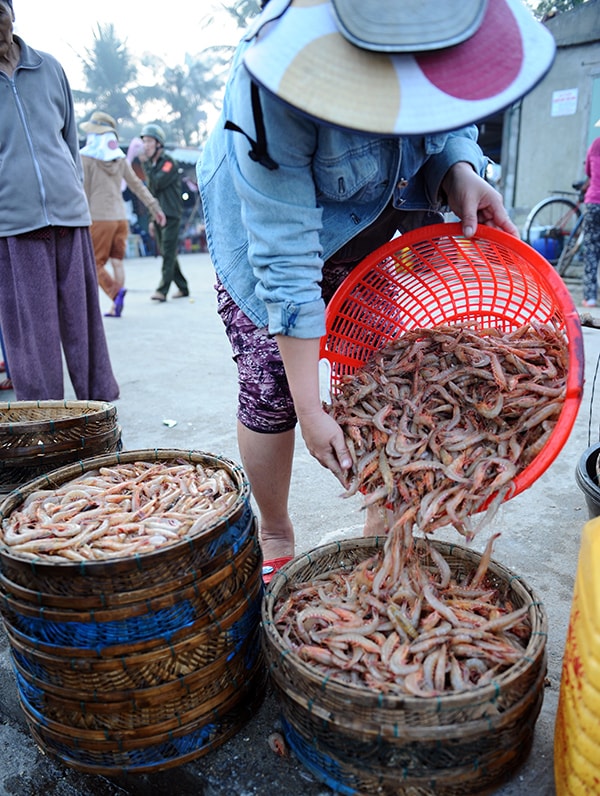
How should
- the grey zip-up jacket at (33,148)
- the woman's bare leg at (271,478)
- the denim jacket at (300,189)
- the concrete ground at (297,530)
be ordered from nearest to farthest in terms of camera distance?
the denim jacket at (300,189)
the concrete ground at (297,530)
the woman's bare leg at (271,478)
the grey zip-up jacket at (33,148)

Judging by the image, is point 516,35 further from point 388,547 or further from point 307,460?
point 307,460

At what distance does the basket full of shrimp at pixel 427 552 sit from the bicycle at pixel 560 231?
908cm

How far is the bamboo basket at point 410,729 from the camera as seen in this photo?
1.55 m

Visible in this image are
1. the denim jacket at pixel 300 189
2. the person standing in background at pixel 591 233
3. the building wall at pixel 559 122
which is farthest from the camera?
the building wall at pixel 559 122

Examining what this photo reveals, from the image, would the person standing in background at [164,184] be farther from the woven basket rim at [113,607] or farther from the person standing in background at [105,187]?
the woven basket rim at [113,607]

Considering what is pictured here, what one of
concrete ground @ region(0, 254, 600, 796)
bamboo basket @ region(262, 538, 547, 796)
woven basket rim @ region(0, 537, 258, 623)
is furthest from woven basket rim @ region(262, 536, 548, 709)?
concrete ground @ region(0, 254, 600, 796)

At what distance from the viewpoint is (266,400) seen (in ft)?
8.09

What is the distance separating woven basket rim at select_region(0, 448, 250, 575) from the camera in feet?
5.50

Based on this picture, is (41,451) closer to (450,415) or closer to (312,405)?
(312,405)

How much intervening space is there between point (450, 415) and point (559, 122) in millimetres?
12195

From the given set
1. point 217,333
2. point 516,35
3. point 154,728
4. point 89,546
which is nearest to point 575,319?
point 516,35

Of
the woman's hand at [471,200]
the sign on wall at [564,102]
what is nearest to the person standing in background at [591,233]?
the sign on wall at [564,102]

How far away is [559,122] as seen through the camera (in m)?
12.2

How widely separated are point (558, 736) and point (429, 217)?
2.03 m
